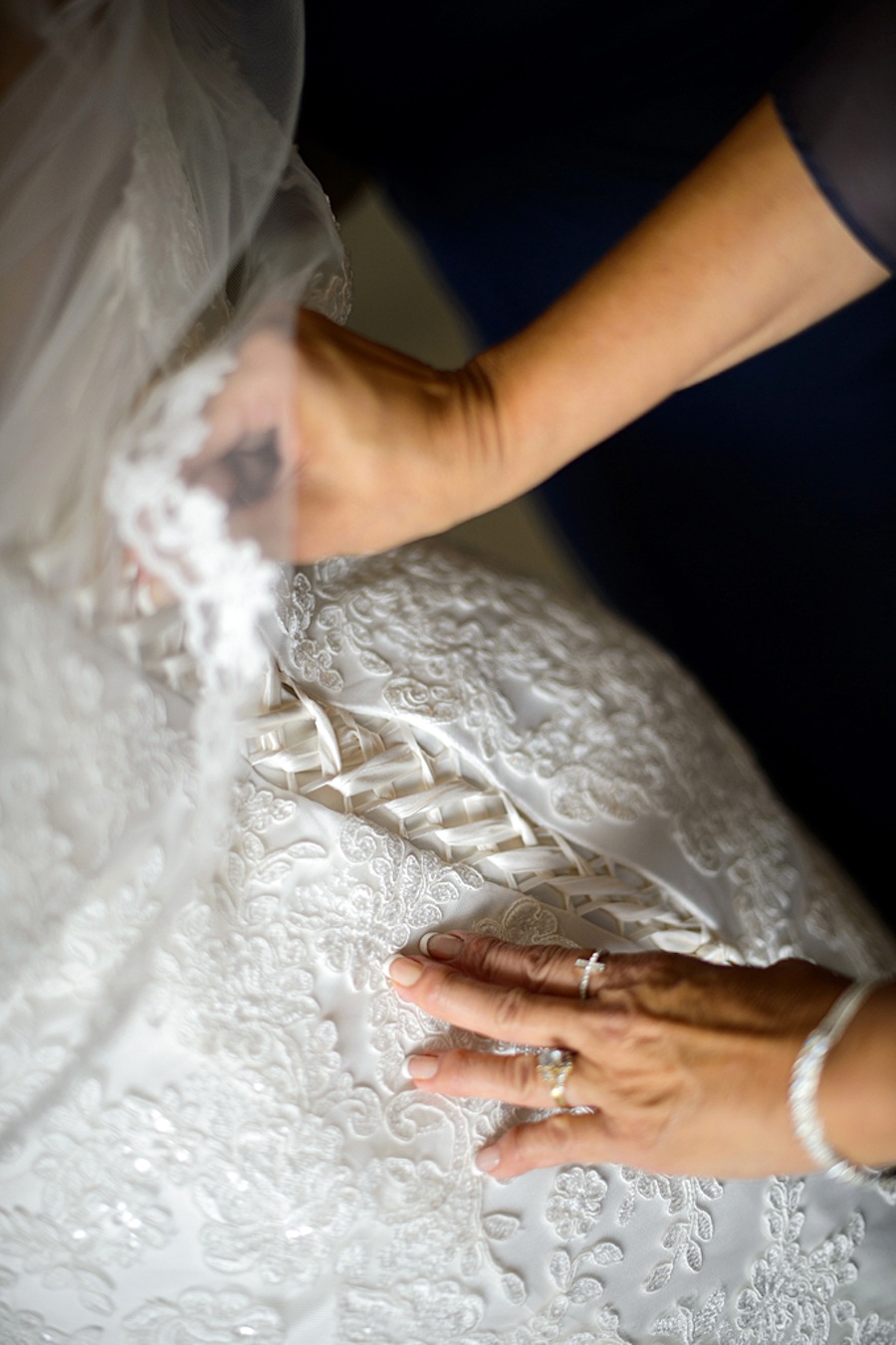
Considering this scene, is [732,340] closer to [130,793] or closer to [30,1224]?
[130,793]

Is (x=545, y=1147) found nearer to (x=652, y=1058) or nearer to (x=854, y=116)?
(x=652, y=1058)

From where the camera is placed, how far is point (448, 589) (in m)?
0.65

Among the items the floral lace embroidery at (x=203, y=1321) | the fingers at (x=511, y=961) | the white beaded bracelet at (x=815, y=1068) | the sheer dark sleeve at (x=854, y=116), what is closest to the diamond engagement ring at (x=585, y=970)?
the fingers at (x=511, y=961)

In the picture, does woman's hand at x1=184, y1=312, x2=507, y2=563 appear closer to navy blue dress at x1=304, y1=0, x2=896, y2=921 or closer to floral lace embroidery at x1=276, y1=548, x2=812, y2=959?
floral lace embroidery at x1=276, y1=548, x2=812, y2=959

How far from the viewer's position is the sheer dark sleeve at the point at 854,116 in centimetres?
52

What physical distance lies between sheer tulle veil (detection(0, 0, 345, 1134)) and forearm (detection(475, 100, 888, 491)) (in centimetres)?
19

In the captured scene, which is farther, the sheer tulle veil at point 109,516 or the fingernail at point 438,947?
the fingernail at point 438,947

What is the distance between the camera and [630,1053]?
548 millimetres

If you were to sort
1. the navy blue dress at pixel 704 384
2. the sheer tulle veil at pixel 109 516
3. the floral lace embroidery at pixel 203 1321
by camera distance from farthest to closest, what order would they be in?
the navy blue dress at pixel 704 384, the floral lace embroidery at pixel 203 1321, the sheer tulle veil at pixel 109 516

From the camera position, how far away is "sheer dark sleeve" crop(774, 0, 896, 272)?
0.52 m

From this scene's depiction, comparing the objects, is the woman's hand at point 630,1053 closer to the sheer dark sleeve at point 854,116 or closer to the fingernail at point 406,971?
the fingernail at point 406,971

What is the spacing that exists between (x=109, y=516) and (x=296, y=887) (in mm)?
208

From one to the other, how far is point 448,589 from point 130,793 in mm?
291

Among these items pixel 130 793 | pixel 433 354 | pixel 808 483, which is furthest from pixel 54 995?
pixel 433 354
